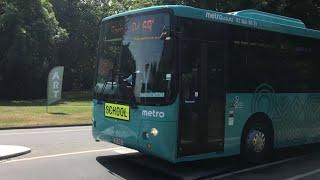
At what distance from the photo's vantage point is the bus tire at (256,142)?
11.9 m

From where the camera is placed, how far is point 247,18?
12.0 meters

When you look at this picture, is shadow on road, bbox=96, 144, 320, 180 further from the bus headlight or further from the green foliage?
the green foliage

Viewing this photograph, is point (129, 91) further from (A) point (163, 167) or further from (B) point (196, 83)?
(A) point (163, 167)

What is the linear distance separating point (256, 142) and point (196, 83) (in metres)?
2.46

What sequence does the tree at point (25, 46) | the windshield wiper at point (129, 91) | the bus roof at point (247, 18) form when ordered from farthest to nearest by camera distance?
the tree at point (25, 46) → the windshield wiper at point (129, 91) → the bus roof at point (247, 18)

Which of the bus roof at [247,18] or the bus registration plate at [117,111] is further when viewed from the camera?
the bus registration plate at [117,111]

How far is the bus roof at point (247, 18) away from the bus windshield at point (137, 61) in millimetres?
226

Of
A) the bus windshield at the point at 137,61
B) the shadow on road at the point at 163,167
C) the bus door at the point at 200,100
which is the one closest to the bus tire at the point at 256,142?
the shadow on road at the point at 163,167

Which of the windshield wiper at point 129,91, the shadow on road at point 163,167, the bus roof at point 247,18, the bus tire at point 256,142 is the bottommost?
the shadow on road at point 163,167

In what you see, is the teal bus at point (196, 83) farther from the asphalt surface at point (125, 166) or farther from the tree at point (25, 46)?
the tree at point (25, 46)

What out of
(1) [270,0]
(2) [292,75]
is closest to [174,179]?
(2) [292,75]

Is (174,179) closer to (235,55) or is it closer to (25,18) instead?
(235,55)

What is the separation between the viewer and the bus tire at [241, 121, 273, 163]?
11875 millimetres

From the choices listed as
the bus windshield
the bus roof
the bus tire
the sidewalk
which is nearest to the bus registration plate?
the bus windshield
